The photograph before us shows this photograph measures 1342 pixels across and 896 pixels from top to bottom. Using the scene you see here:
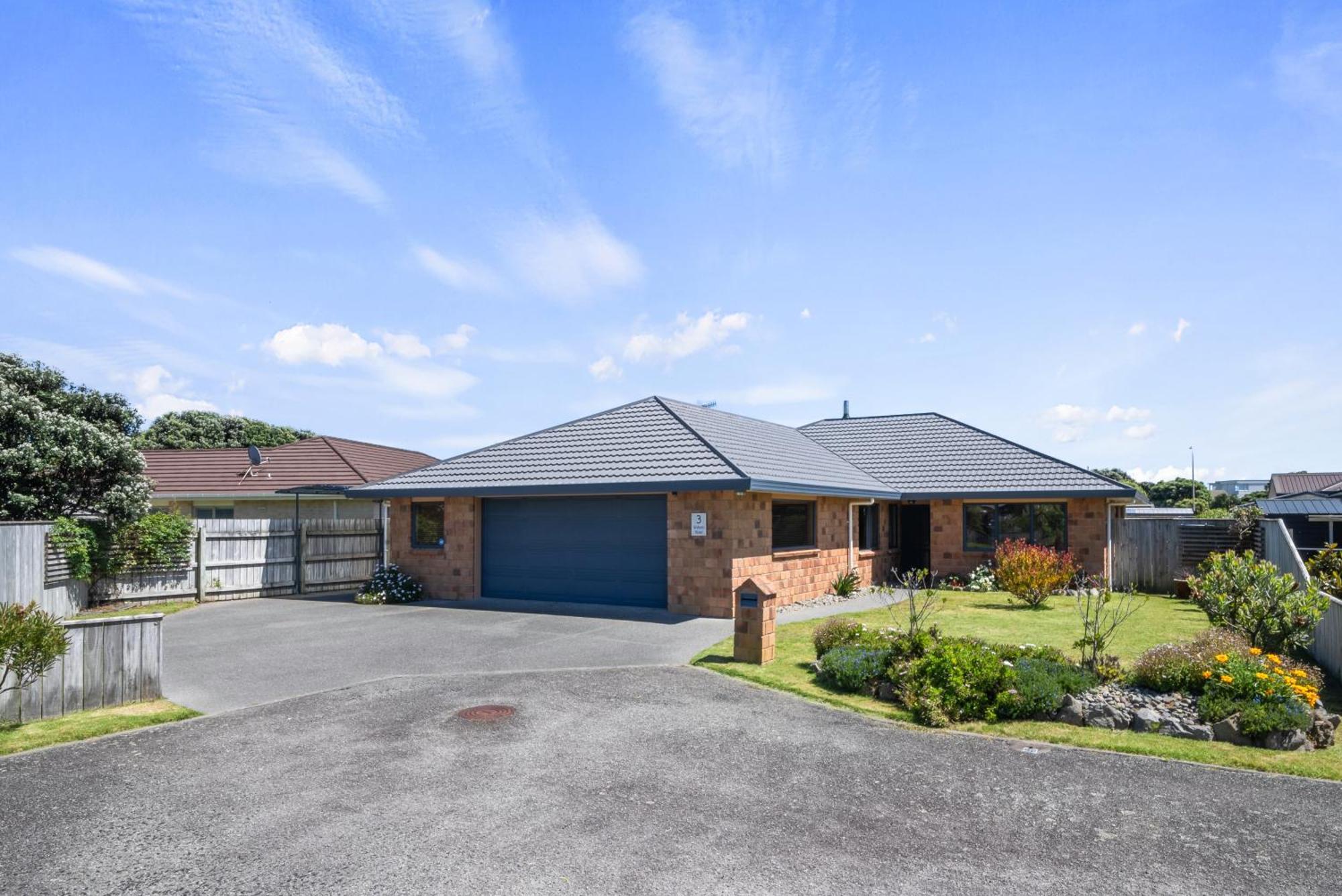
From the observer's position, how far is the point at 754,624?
452 inches

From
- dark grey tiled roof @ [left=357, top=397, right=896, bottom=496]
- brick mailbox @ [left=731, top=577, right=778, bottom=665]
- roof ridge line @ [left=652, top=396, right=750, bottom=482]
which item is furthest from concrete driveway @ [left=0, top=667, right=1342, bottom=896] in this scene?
dark grey tiled roof @ [left=357, top=397, right=896, bottom=496]

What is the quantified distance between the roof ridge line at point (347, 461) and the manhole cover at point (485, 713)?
18893mm

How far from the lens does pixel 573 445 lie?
64.2 feet

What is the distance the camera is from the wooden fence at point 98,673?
28.2ft

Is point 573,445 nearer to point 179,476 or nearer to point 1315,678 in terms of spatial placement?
point 1315,678

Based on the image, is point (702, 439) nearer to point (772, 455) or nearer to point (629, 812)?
point (772, 455)

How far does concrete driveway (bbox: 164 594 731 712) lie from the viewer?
1068cm

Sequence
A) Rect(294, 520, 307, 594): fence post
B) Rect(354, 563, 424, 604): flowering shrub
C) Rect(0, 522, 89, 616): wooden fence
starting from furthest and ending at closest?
Rect(294, 520, 307, 594): fence post → Rect(354, 563, 424, 604): flowering shrub → Rect(0, 522, 89, 616): wooden fence

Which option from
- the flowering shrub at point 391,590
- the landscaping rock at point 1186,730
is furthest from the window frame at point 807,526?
the landscaping rock at point 1186,730

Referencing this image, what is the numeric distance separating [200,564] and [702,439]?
12.4 meters

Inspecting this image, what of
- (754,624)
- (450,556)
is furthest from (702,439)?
(754,624)

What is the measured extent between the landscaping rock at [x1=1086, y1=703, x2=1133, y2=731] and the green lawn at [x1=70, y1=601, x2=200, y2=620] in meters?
17.3

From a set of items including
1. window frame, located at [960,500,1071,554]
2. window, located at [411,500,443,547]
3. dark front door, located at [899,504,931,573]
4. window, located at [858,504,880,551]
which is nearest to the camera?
window, located at [411,500,443,547]

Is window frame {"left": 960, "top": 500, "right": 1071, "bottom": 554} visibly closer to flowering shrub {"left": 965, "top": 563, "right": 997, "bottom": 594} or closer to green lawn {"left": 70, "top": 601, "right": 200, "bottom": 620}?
flowering shrub {"left": 965, "top": 563, "right": 997, "bottom": 594}
